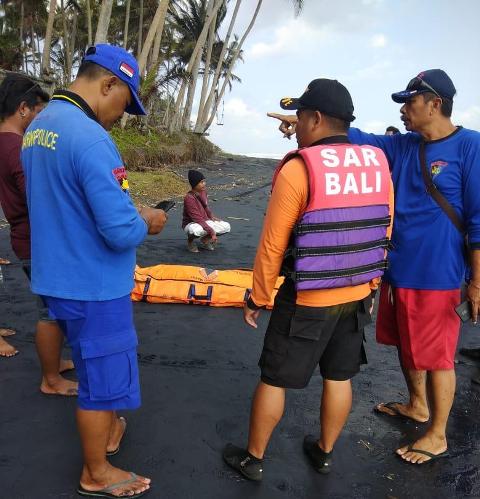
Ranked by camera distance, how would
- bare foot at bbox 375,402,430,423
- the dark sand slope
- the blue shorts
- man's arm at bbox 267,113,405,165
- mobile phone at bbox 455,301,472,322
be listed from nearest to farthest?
the blue shorts → the dark sand slope → mobile phone at bbox 455,301,472,322 → man's arm at bbox 267,113,405,165 → bare foot at bbox 375,402,430,423

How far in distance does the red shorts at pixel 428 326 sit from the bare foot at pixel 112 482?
1595mm

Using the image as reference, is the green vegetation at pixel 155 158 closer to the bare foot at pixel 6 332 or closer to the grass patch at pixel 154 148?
the grass patch at pixel 154 148

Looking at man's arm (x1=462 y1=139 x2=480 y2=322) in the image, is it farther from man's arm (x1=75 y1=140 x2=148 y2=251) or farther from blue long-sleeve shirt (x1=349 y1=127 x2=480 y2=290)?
man's arm (x1=75 y1=140 x2=148 y2=251)

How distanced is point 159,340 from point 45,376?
108 centimetres

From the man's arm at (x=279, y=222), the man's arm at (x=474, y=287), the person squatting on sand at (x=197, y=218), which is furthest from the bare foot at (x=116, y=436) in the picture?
the person squatting on sand at (x=197, y=218)

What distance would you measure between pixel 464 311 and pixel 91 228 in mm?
1988

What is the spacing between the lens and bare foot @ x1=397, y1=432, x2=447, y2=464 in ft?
8.20

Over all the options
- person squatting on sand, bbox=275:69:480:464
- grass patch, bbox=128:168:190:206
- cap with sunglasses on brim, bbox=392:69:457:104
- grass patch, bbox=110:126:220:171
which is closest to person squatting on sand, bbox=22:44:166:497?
person squatting on sand, bbox=275:69:480:464

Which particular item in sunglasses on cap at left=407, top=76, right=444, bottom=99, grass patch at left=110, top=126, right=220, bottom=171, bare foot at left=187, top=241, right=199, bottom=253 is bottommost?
bare foot at left=187, top=241, right=199, bottom=253

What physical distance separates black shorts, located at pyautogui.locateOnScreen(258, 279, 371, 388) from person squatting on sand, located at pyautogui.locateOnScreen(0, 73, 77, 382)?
1.40 metres

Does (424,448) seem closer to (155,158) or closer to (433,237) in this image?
(433,237)

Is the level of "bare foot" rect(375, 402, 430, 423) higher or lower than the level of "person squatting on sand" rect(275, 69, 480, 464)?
lower

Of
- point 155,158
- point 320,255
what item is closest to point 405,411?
point 320,255

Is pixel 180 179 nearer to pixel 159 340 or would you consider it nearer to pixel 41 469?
pixel 159 340
